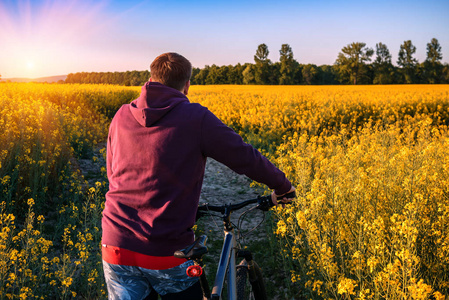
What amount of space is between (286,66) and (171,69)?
65515 mm

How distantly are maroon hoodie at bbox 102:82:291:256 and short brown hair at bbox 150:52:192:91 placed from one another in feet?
0.28

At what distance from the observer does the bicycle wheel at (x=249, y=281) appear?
2543mm

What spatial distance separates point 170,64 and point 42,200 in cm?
528

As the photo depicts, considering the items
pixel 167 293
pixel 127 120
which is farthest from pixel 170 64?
pixel 167 293

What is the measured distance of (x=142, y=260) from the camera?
5.41ft

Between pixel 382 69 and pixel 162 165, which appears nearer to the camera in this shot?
pixel 162 165

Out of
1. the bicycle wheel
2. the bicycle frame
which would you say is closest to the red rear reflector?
the bicycle frame

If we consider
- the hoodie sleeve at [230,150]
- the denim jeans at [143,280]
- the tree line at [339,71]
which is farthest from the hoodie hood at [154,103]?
the tree line at [339,71]

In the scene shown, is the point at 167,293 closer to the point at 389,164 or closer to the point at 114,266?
the point at 114,266

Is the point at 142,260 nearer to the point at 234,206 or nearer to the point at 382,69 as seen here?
the point at 234,206

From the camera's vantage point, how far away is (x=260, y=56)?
72250 millimetres

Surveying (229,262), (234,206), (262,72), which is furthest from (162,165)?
(262,72)

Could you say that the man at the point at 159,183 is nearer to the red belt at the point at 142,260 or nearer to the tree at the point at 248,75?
the red belt at the point at 142,260

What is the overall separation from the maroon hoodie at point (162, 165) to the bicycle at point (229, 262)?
0.14 meters
